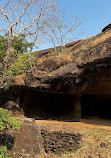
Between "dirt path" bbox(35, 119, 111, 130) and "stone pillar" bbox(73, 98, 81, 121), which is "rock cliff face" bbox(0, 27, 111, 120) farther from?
"dirt path" bbox(35, 119, 111, 130)

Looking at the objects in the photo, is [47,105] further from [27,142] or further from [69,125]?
[27,142]

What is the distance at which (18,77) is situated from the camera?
1125 centimetres

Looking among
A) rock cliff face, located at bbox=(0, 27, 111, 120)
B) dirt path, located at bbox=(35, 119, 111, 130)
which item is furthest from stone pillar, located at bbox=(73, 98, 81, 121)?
dirt path, located at bbox=(35, 119, 111, 130)

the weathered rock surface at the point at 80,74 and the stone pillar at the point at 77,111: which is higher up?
the weathered rock surface at the point at 80,74

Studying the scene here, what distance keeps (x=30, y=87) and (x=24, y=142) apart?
4.72 metres

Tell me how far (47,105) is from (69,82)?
4.26m

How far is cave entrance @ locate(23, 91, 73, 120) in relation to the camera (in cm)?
1199

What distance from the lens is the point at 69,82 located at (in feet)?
31.6

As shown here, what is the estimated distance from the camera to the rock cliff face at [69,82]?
29.3ft

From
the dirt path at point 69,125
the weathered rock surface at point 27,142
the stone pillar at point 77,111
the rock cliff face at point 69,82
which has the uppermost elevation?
the rock cliff face at point 69,82

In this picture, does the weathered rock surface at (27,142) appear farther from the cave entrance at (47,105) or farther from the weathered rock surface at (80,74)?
the cave entrance at (47,105)

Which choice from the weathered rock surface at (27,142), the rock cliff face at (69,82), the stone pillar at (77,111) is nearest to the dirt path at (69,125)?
the weathered rock surface at (27,142)

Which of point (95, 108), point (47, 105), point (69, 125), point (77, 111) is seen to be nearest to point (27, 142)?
point (69, 125)

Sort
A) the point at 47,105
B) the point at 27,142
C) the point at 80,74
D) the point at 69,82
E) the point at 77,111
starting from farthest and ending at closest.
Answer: the point at 47,105 → the point at 77,111 → the point at 69,82 → the point at 80,74 → the point at 27,142
